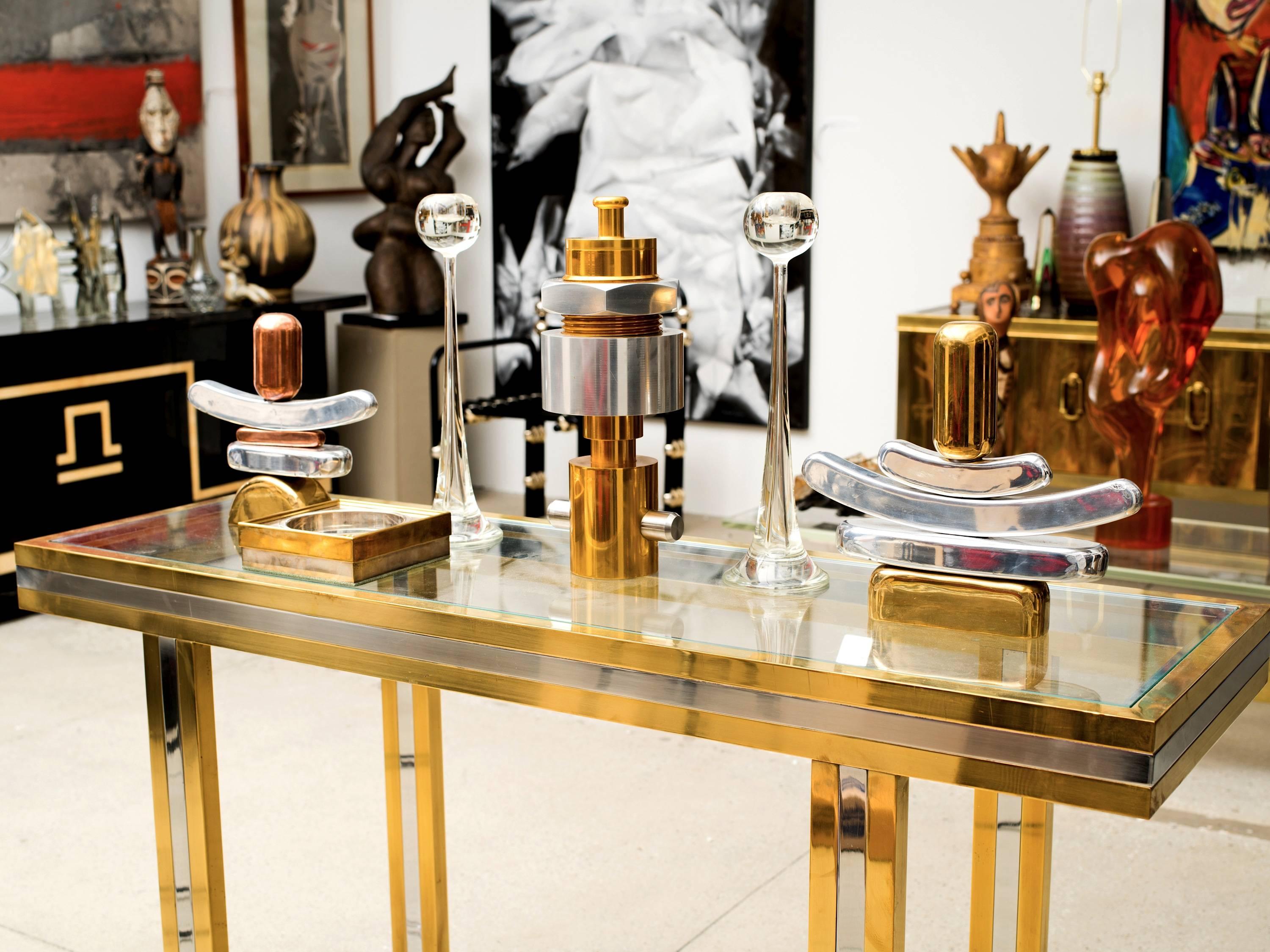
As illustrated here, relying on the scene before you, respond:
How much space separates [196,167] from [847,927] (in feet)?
14.9

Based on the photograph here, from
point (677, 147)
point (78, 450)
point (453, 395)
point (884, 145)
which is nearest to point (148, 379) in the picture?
point (78, 450)

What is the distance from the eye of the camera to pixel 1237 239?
4.08 meters

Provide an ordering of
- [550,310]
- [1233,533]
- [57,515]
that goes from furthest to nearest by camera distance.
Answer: [57,515]
[1233,533]
[550,310]

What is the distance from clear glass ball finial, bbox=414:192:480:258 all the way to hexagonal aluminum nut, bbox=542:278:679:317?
224 millimetres

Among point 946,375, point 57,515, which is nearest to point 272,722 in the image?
point 57,515

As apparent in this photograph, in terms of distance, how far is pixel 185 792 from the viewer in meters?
1.64

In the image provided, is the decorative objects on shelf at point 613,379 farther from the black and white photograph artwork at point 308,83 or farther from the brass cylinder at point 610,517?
the black and white photograph artwork at point 308,83

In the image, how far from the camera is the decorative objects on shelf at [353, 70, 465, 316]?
5.09 metres

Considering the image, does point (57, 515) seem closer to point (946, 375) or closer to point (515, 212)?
point (515, 212)

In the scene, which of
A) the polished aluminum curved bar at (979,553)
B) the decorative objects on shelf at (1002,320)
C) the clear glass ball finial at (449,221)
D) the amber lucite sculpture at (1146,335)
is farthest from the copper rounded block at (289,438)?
the decorative objects on shelf at (1002,320)

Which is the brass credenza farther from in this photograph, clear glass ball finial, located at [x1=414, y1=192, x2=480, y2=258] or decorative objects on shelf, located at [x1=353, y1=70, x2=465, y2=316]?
clear glass ball finial, located at [x1=414, y1=192, x2=480, y2=258]

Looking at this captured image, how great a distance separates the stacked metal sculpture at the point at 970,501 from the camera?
1149 millimetres

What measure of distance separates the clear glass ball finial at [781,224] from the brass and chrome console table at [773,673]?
0.34 meters

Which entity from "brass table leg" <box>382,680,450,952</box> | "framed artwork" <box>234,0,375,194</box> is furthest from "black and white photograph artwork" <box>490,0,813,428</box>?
"brass table leg" <box>382,680,450,952</box>
